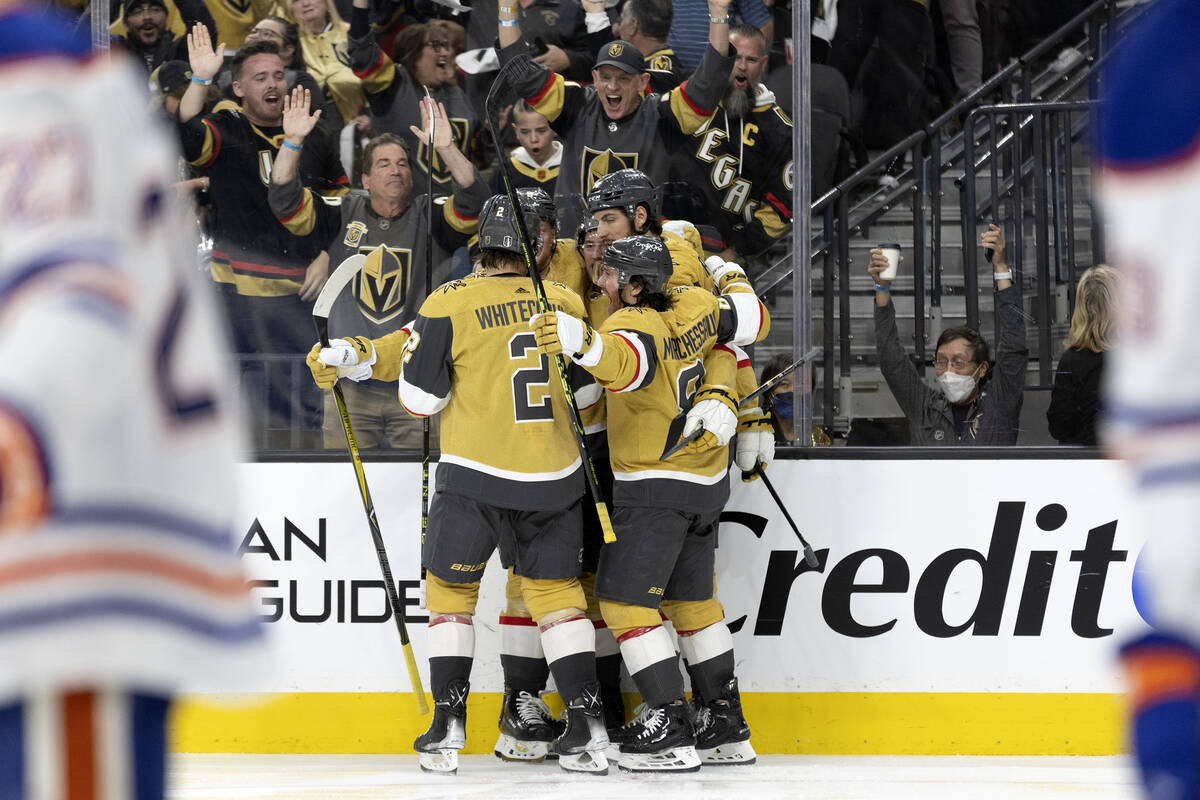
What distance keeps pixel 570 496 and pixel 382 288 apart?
108 centimetres

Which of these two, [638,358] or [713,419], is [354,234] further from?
[713,419]

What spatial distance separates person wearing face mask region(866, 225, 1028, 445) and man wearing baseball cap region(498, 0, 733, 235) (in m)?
0.81

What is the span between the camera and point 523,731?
157 inches

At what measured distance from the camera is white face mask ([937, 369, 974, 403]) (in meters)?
4.28

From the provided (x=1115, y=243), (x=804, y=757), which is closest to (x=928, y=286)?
(x=804, y=757)

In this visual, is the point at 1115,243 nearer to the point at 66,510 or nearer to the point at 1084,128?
the point at 66,510

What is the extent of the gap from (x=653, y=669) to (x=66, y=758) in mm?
2907

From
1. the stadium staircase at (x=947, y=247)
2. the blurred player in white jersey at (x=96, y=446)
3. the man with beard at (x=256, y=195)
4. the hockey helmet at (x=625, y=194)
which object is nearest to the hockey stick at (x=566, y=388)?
the hockey helmet at (x=625, y=194)

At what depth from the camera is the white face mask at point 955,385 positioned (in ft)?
14.0

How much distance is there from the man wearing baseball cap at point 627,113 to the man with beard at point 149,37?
118cm

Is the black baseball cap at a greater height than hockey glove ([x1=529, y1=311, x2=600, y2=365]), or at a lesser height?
greater

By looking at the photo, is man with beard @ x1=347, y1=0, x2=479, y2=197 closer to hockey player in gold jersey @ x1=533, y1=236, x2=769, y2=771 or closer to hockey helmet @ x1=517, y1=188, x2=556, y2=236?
hockey helmet @ x1=517, y1=188, x2=556, y2=236

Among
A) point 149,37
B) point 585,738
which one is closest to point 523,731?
point 585,738

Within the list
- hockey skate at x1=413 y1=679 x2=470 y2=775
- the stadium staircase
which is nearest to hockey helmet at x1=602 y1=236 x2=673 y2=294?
the stadium staircase
